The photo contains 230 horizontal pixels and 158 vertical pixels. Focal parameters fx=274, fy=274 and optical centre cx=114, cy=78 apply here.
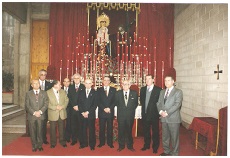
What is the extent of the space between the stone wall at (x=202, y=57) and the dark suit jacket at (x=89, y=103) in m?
2.20

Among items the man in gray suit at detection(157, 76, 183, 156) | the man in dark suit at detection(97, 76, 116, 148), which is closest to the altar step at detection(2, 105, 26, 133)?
the man in dark suit at detection(97, 76, 116, 148)

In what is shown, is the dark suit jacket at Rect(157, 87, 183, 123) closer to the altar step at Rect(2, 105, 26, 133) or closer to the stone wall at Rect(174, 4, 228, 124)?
the stone wall at Rect(174, 4, 228, 124)

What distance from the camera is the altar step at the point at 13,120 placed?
19.6 feet

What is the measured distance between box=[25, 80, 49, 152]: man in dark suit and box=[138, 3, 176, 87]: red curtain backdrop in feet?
14.3

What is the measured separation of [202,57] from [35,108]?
3.49 meters

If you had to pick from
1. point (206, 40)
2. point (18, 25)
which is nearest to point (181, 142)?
point (206, 40)

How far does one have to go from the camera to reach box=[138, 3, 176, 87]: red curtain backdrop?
26.5 feet

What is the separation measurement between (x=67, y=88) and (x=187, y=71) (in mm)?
3087

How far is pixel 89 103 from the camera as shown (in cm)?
450

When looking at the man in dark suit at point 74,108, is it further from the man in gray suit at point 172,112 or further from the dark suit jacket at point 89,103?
the man in gray suit at point 172,112

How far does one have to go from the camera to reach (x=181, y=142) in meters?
5.21

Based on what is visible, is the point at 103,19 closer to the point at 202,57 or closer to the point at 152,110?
the point at 202,57

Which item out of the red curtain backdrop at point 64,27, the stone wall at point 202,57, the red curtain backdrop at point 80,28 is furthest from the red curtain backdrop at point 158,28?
the red curtain backdrop at point 64,27

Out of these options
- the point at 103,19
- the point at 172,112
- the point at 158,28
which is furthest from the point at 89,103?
the point at 158,28
